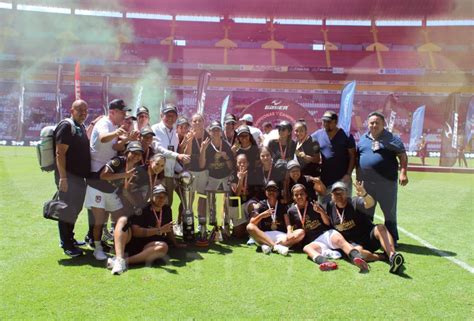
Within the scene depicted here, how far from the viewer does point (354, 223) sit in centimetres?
482

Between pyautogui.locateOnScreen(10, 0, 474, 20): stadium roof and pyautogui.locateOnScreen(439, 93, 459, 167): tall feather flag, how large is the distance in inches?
830

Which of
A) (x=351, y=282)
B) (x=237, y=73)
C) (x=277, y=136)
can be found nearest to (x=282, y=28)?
(x=237, y=73)

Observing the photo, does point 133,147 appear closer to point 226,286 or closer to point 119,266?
point 119,266

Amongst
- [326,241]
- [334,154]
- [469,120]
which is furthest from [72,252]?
[469,120]

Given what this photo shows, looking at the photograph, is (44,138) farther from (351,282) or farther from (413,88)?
(413,88)

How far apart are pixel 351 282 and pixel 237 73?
105 feet

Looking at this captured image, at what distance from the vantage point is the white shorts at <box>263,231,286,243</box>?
5.11m

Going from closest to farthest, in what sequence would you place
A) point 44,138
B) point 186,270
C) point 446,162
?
1. point 186,270
2. point 44,138
3. point 446,162

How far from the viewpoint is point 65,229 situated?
466 centimetres

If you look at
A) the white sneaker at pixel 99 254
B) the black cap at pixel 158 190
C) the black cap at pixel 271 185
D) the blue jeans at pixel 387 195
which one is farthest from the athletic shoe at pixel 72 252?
the blue jeans at pixel 387 195

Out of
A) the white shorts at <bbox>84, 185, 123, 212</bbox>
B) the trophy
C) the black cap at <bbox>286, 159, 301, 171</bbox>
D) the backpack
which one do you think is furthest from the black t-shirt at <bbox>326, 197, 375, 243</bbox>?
the backpack

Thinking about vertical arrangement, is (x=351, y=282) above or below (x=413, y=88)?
below

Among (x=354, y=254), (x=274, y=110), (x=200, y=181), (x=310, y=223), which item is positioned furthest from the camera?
(x=274, y=110)

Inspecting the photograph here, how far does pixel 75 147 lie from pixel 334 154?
3207 mm
